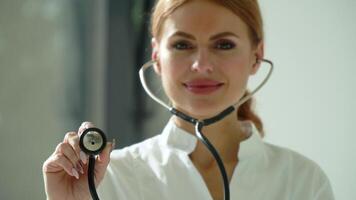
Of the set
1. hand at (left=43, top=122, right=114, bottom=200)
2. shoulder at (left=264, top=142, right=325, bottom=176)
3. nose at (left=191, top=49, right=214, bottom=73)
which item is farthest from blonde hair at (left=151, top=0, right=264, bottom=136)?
hand at (left=43, top=122, right=114, bottom=200)

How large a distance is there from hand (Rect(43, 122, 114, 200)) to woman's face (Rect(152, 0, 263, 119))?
0.28m

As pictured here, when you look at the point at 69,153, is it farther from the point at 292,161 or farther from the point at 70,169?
the point at 292,161

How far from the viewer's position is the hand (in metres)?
0.87

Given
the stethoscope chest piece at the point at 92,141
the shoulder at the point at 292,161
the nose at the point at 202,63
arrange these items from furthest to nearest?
the shoulder at the point at 292,161
the nose at the point at 202,63
the stethoscope chest piece at the point at 92,141

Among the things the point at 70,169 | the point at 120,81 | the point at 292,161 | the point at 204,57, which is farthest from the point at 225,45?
the point at 120,81

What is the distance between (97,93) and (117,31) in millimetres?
239

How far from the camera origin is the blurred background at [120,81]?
4.55ft

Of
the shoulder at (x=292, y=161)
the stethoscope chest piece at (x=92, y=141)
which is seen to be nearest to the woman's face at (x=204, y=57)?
the shoulder at (x=292, y=161)

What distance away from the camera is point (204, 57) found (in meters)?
1.09

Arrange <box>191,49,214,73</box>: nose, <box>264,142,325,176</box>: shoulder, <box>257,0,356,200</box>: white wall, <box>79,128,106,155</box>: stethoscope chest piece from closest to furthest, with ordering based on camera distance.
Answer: <box>79,128,106,155</box>: stethoscope chest piece < <box>191,49,214,73</box>: nose < <box>264,142,325,176</box>: shoulder < <box>257,0,356,200</box>: white wall

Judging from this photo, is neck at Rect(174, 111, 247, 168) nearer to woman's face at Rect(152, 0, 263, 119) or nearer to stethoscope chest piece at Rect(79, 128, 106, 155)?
woman's face at Rect(152, 0, 263, 119)

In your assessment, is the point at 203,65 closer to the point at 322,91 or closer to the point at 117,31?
the point at 322,91

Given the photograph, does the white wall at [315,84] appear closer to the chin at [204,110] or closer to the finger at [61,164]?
the chin at [204,110]

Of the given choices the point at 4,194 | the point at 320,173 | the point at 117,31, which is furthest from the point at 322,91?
the point at 4,194
